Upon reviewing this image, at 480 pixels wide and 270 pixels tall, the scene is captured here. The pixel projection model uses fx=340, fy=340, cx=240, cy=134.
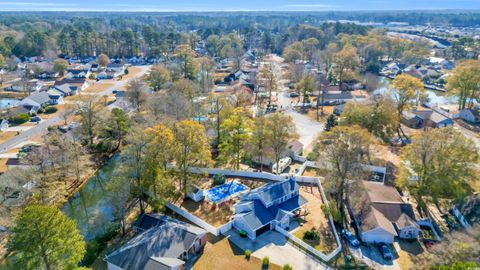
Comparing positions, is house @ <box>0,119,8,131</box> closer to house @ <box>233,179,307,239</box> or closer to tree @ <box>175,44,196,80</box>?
tree @ <box>175,44,196,80</box>

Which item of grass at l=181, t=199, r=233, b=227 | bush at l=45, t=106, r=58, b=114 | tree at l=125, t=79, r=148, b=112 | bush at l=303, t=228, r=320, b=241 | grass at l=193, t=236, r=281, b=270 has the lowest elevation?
grass at l=193, t=236, r=281, b=270

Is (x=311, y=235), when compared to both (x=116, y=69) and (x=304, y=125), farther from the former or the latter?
(x=116, y=69)

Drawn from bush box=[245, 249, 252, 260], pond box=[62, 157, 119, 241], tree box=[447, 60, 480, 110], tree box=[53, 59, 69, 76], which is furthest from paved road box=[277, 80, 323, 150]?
tree box=[53, 59, 69, 76]

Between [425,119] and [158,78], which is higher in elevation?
[158,78]

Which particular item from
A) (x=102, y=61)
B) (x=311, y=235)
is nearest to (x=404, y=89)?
(x=311, y=235)

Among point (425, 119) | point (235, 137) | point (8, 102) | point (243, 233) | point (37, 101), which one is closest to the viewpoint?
point (243, 233)

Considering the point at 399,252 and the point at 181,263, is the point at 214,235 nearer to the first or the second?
the point at 181,263

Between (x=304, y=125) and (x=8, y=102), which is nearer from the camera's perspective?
(x=304, y=125)
